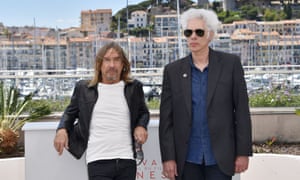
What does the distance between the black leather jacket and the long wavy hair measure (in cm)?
4

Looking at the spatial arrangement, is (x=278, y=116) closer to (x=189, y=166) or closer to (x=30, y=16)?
(x=189, y=166)

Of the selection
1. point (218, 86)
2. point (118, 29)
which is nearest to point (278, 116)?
point (118, 29)

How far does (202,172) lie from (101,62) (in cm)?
85

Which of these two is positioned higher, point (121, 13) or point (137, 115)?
point (121, 13)

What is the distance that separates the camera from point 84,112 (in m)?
2.78

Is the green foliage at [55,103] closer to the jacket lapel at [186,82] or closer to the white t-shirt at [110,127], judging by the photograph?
Result: the white t-shirt at [110,127]

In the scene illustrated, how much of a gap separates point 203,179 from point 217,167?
0.12 metres

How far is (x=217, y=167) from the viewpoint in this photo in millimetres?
2600

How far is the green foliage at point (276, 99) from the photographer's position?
299 inches

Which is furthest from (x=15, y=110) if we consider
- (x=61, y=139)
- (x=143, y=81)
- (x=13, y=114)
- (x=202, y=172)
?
(x=202, y=172)

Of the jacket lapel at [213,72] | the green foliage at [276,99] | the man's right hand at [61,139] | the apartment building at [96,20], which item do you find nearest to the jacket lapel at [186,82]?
the jacket lapel at [213,72]

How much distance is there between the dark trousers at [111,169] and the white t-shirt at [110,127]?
28 mm

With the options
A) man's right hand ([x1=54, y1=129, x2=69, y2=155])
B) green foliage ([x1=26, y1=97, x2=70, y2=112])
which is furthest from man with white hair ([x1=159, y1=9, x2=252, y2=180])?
green foliage ([x1=26, y1=97, x2=70, y2=112])

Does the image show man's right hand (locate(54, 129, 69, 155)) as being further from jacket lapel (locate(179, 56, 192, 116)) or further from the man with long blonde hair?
jacket lapel (locate(179, 56, 192, 116))
